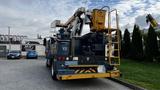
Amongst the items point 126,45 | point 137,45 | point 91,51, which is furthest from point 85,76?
point 126,45

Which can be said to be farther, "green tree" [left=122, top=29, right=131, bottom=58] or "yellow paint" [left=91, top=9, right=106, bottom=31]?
"green tree" [left=122, top=29, right=131, bottom=58]

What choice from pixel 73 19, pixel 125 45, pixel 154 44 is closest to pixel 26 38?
pixel 125 45

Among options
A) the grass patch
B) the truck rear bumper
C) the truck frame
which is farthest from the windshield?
the grass patch

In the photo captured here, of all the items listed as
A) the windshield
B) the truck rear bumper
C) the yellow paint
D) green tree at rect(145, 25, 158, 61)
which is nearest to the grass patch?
the truck rear bumper

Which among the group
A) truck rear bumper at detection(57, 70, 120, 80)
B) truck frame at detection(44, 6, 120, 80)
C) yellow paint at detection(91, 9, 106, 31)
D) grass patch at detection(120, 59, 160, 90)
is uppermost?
yellow paint at detection(91, 9, 106, 31)

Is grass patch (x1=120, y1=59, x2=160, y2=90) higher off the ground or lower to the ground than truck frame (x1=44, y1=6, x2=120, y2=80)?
lower

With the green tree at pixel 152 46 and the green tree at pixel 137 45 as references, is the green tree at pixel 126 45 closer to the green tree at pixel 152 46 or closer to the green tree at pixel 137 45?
the green tree at pixel 137 45

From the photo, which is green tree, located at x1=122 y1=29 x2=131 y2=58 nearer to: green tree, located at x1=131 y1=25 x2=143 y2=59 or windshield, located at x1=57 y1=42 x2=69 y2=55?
green tree, located at x1=131 y1=25 x2=143 y2=59

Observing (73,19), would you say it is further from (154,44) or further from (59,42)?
(154,44)

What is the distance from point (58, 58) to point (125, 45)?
2222 centimetres

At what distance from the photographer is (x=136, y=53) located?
93.3ft

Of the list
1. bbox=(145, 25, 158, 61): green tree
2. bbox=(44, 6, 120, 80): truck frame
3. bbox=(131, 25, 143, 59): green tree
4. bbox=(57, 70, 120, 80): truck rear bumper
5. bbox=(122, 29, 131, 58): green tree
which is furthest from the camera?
bbox=(122, 29, 131, 58): green tree

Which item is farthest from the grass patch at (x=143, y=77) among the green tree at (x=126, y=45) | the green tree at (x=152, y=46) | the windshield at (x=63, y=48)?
the green tree at (x=126, y=45)

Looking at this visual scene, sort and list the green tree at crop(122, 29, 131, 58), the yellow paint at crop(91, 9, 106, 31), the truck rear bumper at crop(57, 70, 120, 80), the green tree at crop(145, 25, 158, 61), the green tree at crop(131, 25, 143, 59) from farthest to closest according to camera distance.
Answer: the green tree at crop(122, 29, 131, 58) < the green tree at crop(131, 25, 143, 59) < the green tree at crop(145, 25, 158, 61) < the yellow paint at crop(91, 9, 106, 31) < the truck rear bumper at crop(57, 70, 120, 80)
